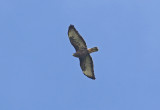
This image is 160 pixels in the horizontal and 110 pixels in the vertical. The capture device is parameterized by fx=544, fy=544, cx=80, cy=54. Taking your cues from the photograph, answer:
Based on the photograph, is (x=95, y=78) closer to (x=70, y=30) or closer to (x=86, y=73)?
(x=86, y=73)

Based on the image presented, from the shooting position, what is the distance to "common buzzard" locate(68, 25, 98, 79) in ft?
189

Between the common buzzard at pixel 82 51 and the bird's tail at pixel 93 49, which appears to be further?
the common buzzard at pixel 82 51

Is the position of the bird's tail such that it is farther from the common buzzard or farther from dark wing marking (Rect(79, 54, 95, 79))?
dark wing marking (Rect(79, 54, 95, 79))

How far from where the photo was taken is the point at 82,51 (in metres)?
58.4

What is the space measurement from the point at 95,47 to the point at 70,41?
9.35 ft

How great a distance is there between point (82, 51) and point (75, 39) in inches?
60.4

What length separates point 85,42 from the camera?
58.0m

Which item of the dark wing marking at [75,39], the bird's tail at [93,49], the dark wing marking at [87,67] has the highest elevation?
the dark wing marking at [75,39]

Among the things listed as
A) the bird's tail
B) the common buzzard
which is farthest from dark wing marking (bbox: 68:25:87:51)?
the bird's tail

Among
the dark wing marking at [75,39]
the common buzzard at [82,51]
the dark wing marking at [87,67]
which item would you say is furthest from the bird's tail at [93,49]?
the dark wing marking at [87,67]

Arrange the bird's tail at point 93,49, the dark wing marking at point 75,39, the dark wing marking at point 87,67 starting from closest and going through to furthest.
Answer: the bird's tail at point 93,49 < the dark wing marking at point 75,39 < the dark wing marking at point 87,67

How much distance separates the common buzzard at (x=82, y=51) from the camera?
189 ft

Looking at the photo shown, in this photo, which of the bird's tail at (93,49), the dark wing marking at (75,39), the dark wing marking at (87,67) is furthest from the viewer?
the dark wing marking at (87,67)

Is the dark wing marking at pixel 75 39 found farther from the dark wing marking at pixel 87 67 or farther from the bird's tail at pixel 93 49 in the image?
the dark wing marking at pixel 87 67
